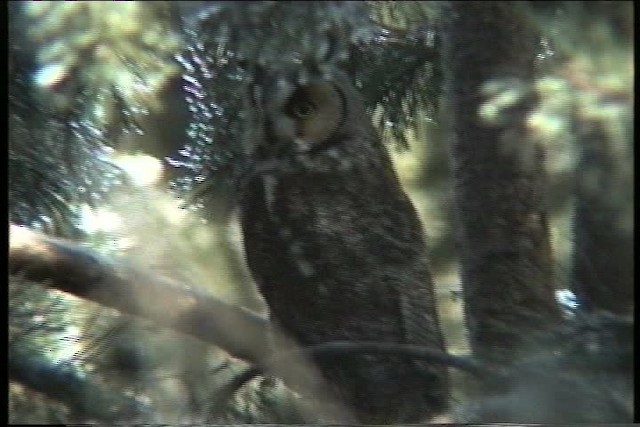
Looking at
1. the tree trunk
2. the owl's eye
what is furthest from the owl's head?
the tree trunk

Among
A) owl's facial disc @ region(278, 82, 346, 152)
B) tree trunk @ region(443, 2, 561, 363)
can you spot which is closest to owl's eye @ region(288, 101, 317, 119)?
owl's facial disc @ region(278, 82, 346, 152)

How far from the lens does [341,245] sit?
2.72 ft

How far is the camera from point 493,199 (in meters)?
0.83

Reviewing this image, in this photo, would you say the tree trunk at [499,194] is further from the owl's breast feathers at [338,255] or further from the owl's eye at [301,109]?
the owl's eye at [301,109]

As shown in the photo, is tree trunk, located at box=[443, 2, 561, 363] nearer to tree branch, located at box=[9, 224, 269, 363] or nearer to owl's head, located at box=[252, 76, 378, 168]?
owl's head, located at box=[252, 76, 378, 168]

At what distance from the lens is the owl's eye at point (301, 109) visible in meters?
0.83

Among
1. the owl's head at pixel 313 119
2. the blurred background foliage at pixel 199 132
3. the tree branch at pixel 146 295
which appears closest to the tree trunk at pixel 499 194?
the blurred background foliage at pixel 199 132

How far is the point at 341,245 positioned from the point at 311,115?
0.18 m

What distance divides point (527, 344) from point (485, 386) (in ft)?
0.26

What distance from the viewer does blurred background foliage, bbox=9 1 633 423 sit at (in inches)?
32.4

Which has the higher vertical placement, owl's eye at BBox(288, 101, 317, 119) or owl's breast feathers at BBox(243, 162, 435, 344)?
owl's eye at BBox(288, 101, 317, 119)

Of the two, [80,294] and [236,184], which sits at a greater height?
[236,184]

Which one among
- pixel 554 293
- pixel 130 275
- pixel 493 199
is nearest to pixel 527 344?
pixel 554 293

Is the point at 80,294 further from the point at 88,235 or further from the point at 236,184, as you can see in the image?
the point at 236,184
